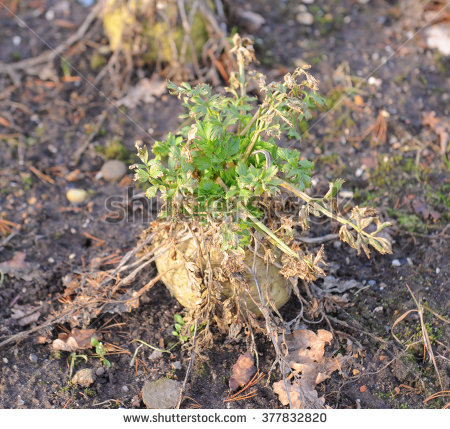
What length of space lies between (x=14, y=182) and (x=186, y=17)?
191cm

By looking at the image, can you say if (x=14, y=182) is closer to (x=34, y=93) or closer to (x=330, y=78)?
(x=34, y=93)

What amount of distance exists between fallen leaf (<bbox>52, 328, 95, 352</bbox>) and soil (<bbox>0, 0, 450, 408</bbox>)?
6cm

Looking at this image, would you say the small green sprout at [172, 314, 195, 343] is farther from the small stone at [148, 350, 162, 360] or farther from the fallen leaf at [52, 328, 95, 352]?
the fallen leaf at [52, 328, 95, 352]

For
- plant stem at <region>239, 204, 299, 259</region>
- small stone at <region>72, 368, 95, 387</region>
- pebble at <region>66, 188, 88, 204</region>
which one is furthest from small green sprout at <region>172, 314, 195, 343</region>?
pebble at <region>66, 188, 88, 204</region>

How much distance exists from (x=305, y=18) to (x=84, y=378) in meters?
3.75

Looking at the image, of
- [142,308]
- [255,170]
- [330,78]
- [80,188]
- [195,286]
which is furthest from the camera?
[330,78]

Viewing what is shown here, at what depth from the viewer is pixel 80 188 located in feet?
12.6

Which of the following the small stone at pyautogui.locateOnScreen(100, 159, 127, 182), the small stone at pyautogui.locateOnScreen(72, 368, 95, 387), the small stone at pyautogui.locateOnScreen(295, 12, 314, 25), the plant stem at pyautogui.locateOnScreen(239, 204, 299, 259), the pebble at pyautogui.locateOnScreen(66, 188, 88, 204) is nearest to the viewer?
the plant stem at pyautogui.locateOnScreen(239, 204, 299, 259)

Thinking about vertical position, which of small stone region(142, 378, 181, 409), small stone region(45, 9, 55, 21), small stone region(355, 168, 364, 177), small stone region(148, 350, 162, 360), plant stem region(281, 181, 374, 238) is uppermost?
plant stem region(281, 181, 374, 238)

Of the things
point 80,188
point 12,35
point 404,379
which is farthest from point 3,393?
point 12,35

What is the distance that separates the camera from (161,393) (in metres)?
2.70

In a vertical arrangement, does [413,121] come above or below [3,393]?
above

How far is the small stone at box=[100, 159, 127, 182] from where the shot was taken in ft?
12.7

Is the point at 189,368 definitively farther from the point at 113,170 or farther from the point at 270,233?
the point at 113,170
